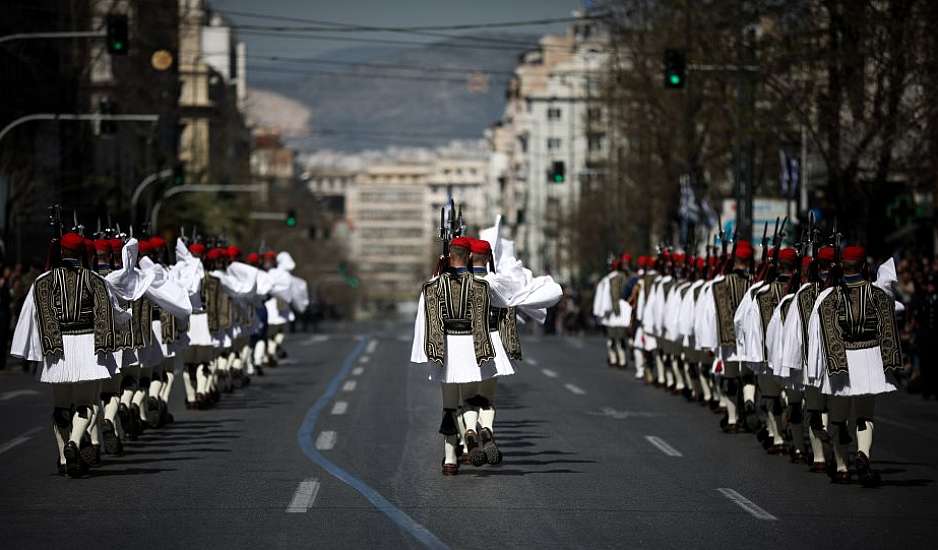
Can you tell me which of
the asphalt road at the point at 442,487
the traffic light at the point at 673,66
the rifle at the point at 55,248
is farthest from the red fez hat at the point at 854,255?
the traffic light at the point at 673,66

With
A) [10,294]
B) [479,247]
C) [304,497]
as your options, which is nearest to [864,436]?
[479,247]

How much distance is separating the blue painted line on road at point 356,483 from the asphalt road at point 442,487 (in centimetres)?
2

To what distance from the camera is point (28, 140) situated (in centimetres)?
6366

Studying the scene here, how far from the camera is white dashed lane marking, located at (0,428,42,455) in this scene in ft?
59.3

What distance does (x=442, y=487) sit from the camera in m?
14.3

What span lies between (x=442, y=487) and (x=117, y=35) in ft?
62.6

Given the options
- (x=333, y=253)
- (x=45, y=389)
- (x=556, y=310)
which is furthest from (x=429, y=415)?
(x=333, y=253)

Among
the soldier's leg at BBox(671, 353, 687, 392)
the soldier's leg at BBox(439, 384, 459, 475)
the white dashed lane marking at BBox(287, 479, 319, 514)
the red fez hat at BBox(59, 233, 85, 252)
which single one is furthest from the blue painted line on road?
the soldier's leg at BBox(671, 353, 687, 392)

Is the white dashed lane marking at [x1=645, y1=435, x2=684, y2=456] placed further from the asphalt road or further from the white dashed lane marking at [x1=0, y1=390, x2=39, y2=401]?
Result: the white dashed lane marking at [x1=0, y1=390, x2=39, y2=401]

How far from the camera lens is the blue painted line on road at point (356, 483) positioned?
1162 centimetres

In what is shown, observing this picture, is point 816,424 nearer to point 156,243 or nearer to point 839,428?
point 839,428

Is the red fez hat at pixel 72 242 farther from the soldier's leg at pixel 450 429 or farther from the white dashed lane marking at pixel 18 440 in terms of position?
the soldier's leg at pixel 450 429

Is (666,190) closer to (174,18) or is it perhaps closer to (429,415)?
(174,18)

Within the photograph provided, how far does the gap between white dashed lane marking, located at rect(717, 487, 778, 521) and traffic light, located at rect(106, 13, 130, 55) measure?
1968 cm
